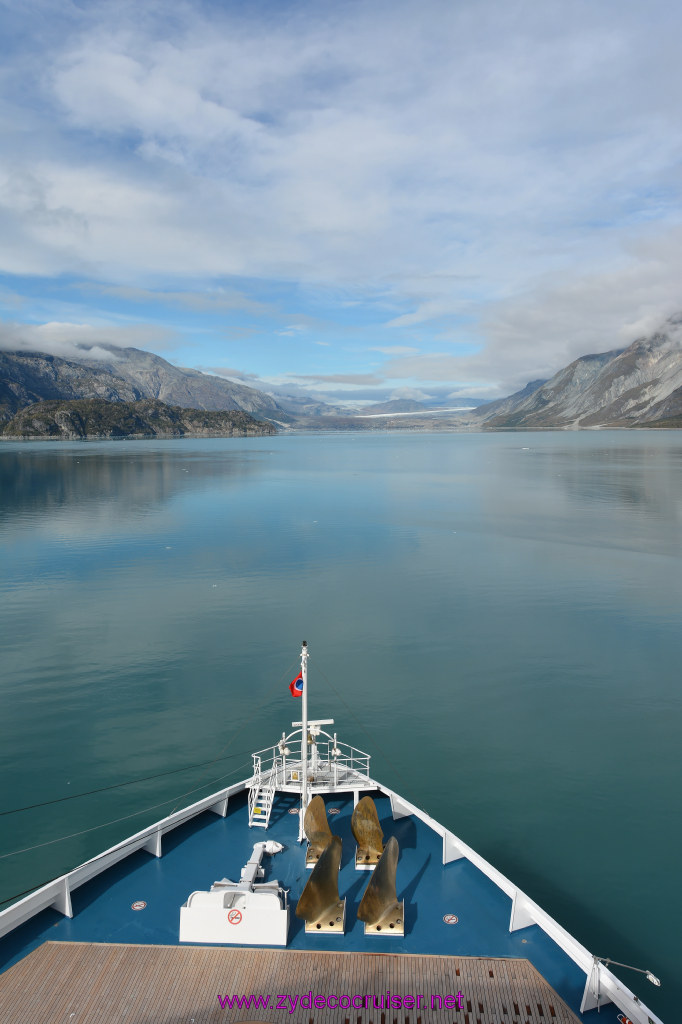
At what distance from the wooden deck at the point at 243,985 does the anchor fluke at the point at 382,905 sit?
→ 2.63ft

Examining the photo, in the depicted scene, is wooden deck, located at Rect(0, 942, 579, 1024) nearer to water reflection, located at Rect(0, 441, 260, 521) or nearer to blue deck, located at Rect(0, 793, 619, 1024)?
blue deck, located at Rect(0, 793, 619, 1024)

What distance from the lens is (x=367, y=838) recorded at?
18.0 m

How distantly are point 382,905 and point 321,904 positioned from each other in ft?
5.42

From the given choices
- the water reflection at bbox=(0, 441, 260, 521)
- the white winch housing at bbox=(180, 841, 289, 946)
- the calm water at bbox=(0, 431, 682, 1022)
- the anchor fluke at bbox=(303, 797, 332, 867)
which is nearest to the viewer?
the white winch housing at bbox=(180, 841, 289, 946)

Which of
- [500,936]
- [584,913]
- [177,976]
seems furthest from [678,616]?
[177,976]

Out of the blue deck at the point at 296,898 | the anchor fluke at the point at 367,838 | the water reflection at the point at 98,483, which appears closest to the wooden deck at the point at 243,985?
the blue deck at the point at 296,898

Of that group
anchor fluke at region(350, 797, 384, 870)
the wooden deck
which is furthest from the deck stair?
the wooden deck


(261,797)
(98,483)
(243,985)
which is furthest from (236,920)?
(98,483)

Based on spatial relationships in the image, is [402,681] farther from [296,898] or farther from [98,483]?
[98,483]

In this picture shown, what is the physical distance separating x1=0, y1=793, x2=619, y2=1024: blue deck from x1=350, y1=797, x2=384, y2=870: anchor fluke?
37cm

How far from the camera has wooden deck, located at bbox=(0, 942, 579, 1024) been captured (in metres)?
12.9

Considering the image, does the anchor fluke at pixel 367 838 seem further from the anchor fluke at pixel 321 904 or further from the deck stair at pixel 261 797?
the deck stair at pixel 261 797

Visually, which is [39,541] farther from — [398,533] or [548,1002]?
[548,1002]

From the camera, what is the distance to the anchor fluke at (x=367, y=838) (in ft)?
58.5
